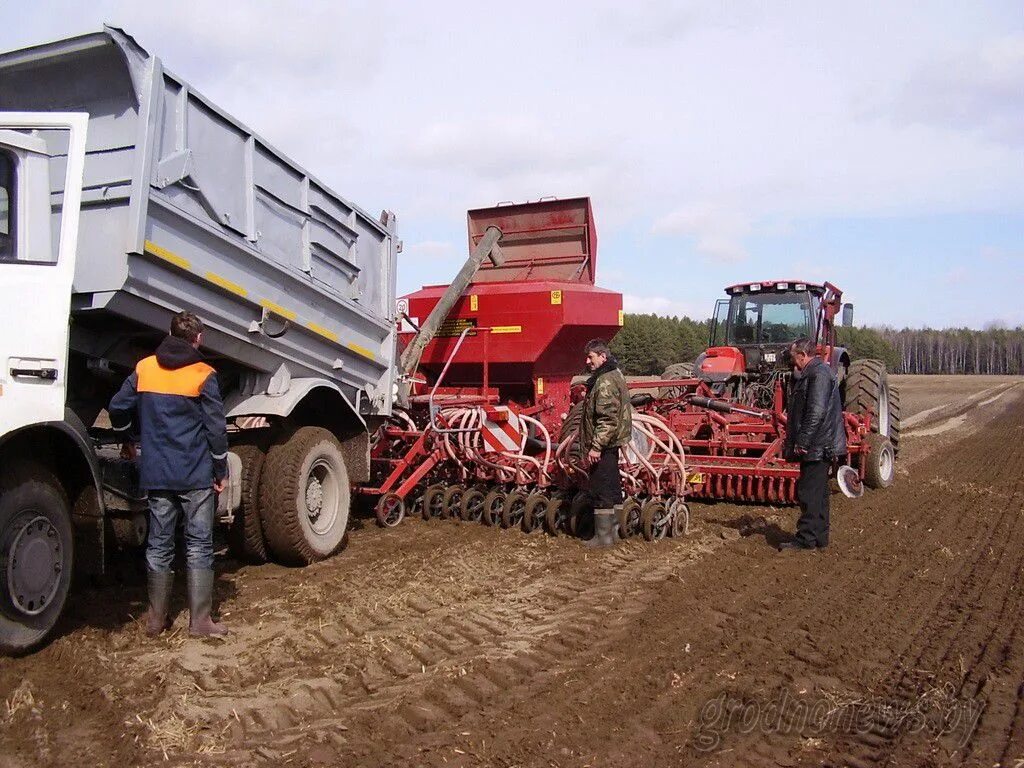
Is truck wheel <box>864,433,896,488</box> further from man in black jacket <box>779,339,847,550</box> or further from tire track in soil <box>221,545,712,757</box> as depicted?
tire track in soil <box>221,545,712,757</box>

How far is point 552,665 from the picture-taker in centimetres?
405

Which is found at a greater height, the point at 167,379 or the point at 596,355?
the point at 596,355

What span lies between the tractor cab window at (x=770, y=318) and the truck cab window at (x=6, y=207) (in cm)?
958

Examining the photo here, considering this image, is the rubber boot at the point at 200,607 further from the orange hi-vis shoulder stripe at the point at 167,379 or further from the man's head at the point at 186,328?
the man's head at the point at 186,328

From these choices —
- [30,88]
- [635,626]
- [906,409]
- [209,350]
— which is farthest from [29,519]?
[906,409]

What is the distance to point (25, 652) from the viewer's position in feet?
12.7

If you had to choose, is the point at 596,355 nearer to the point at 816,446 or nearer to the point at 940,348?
the point at 816,446

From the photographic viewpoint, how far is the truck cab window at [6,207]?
3957 millimetres

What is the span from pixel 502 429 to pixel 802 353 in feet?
8.74

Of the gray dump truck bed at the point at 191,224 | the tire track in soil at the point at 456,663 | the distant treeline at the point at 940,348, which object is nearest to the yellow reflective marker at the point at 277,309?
the gray dump truck bed at the point at 191,224

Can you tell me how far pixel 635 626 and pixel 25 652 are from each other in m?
2.92

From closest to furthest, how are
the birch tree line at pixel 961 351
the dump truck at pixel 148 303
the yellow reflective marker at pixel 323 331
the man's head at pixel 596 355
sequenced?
the dump truck at pixel 148 303
the yellow reflective marker at pixel 323 331
the man's head at pixel 596 355
the birch tree line at pixel 961 351

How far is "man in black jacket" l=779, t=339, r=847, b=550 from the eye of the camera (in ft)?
21.4

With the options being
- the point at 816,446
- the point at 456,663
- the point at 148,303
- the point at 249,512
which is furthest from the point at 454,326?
the point at 456,663
